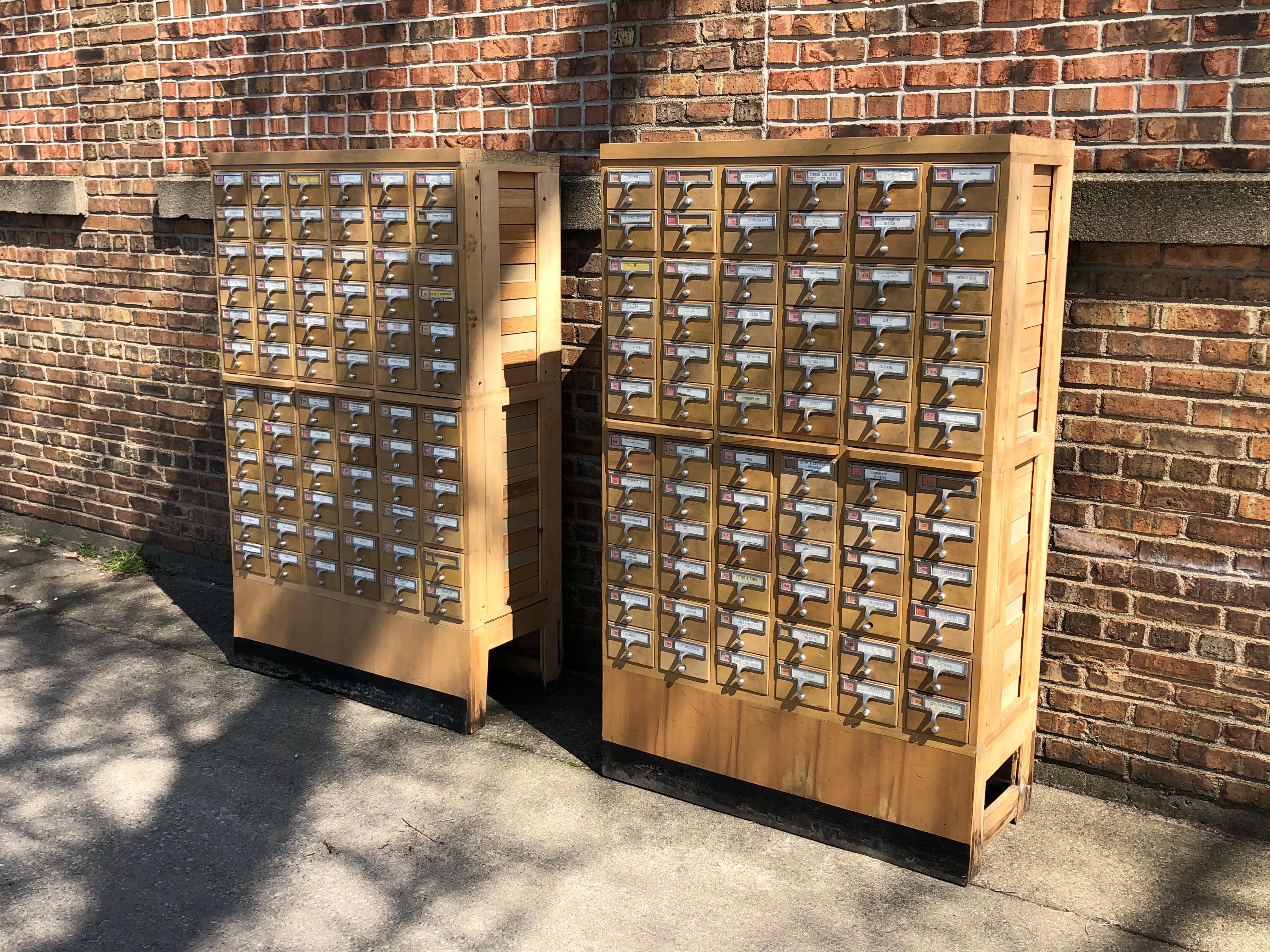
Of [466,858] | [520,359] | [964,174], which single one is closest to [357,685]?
[466,858]

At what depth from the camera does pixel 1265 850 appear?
412cm

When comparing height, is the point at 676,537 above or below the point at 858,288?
below

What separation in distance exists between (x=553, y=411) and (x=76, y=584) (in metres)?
3.42

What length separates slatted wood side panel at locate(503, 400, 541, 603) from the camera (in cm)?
513

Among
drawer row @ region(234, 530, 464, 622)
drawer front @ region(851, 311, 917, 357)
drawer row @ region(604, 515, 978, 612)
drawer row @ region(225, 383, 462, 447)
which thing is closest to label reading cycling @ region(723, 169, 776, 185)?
drawer front @ region(851, 311, 917, 357)

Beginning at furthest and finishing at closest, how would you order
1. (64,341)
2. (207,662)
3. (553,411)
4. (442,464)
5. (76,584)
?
(64,341)
(76,584)
(207,662)
(553,411)
(442,464)

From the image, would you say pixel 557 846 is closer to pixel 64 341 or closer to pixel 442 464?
pixel 442 464

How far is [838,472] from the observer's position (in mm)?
3977

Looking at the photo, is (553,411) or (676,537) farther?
(553,411)

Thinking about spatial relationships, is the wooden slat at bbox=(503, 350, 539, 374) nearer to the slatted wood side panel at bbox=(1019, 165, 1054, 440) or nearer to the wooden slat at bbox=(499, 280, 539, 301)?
the wooden slat at bbox=(499, 280, 539, 301)

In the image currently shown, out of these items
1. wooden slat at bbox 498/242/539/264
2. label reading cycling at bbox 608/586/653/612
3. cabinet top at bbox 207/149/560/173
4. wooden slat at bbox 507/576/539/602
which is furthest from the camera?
wooden slat at bbox 507/576/539/602

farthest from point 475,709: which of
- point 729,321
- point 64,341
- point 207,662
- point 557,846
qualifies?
point 64,341

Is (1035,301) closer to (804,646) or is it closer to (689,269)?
(689,269)

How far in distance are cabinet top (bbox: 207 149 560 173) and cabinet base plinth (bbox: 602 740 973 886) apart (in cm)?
226
